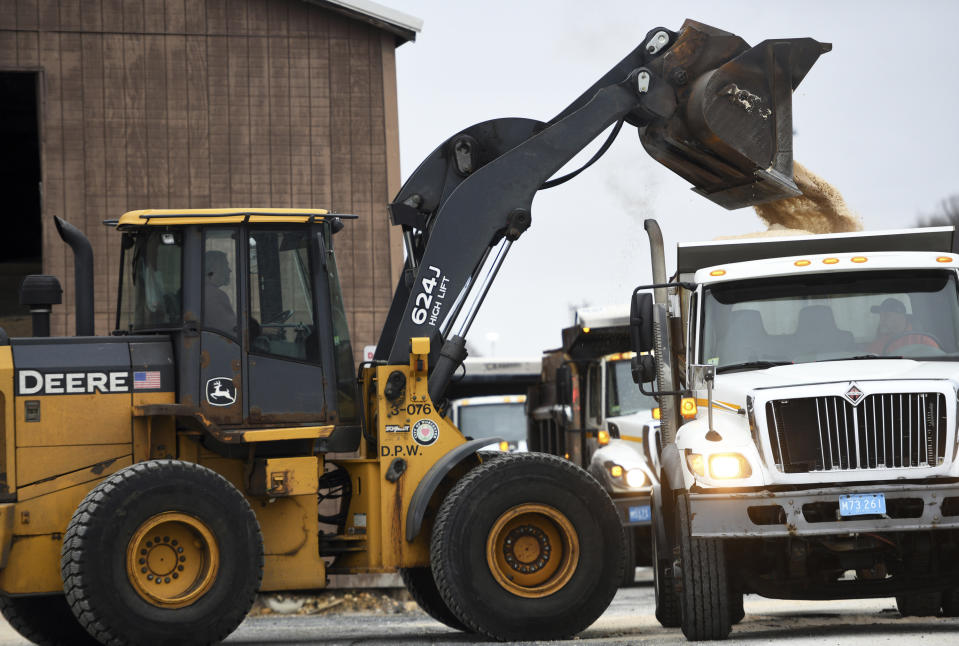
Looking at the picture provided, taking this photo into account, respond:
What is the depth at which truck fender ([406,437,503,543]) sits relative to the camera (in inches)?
406

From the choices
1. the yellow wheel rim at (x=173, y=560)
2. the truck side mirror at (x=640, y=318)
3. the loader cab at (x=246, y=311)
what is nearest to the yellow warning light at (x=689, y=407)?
the truck side mirror at (x=640, y=318)

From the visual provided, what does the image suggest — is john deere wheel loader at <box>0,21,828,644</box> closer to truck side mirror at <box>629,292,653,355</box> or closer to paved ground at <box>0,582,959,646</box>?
paved ground at <box>0,582,959,646</box>

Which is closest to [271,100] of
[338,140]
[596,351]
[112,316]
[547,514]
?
[338,140]

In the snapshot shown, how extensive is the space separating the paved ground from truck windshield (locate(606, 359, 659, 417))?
8.08ft

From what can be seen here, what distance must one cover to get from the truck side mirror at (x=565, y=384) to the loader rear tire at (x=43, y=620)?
30.2 feet

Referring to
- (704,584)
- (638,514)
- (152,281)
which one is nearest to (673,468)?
(704,584)

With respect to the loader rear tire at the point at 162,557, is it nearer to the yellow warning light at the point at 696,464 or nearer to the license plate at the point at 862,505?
the yellow warning light at the point at 696,464

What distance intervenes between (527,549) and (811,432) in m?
2.38

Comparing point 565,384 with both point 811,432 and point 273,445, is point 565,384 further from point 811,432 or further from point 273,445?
point 811,432

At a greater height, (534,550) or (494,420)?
Answer: (494,420)

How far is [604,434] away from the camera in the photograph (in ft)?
58.0

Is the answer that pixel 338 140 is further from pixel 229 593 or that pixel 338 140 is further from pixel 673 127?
pixel 229 593

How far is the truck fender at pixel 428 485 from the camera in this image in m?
10.3

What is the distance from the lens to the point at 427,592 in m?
11.8
